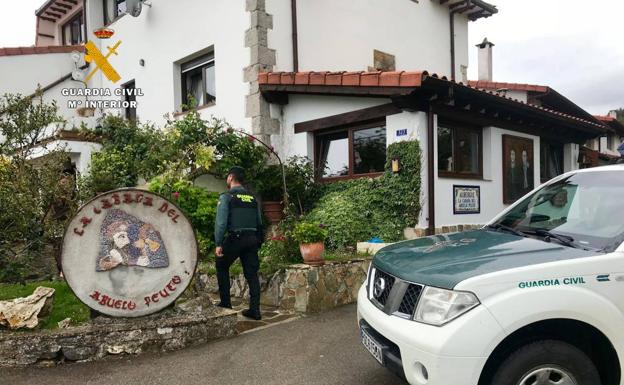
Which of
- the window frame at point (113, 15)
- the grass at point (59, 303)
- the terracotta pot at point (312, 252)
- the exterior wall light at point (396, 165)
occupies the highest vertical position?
the window frame at point (113, 15)

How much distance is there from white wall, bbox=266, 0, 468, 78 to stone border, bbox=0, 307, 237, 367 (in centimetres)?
691

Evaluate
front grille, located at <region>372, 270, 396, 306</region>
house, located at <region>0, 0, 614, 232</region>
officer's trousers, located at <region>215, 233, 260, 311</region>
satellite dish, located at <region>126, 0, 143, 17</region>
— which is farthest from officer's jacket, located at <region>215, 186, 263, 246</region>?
satellite dish, located at <region>126, 0, 143, 17</region>

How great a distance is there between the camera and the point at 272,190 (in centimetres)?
971

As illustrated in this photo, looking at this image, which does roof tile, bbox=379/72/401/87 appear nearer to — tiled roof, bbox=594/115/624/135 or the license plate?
the license plate

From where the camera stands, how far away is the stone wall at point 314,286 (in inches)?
241

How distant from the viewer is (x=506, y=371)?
8.59 ft

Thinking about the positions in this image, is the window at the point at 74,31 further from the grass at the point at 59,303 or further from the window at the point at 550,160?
the window at the point at 550,160

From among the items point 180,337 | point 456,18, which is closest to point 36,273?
point 180,337

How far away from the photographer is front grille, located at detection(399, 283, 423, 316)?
113 inches

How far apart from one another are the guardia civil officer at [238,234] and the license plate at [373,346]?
8.34 ft

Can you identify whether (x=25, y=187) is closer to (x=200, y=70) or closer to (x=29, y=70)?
(x=200, y=70)

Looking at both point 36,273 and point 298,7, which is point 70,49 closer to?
point 298,7

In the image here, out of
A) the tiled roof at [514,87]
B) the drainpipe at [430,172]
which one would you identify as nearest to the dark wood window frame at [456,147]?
the drainpipe at [430,172]

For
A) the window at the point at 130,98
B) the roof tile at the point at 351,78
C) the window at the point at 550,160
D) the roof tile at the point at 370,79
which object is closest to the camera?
the roof tile at the point at 370,79
